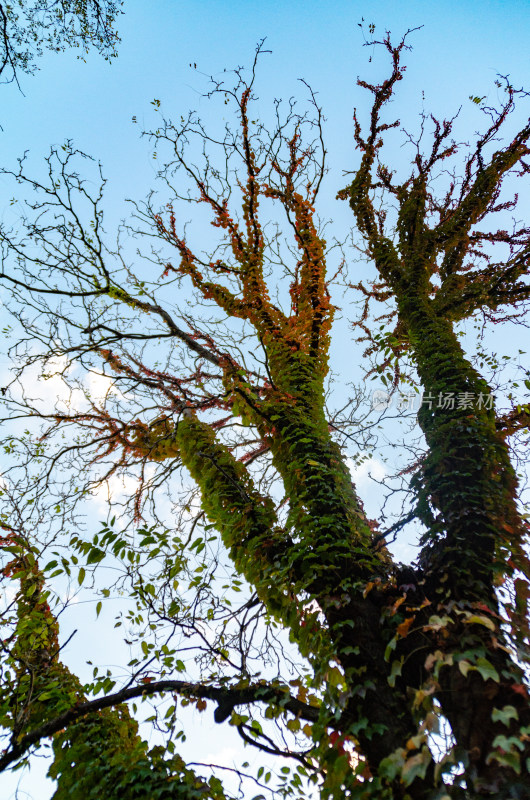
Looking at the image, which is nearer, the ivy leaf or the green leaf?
the ivy leaf

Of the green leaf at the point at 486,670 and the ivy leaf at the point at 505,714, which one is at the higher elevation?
the green leaf at the point at 486,670

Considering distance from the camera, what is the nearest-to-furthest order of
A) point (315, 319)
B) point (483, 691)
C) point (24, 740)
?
point (483, 691)
point (24, 740)
point (315, 319)

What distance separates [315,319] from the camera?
18.7 ft

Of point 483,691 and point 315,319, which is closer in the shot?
point 483,691

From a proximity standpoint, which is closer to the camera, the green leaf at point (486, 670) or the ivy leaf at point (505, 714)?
the ivy leaf at point (505, 714)

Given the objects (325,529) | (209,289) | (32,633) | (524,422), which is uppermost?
(209,289)

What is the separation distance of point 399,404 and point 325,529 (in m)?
2.01

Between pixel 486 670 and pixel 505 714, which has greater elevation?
pixel 486 670

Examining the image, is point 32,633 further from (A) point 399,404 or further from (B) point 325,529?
(A) point 399,404

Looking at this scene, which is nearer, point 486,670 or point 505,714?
point 505,714

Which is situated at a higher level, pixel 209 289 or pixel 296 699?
pixel 209 289

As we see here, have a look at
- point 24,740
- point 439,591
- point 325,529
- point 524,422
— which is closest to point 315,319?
point 524,422

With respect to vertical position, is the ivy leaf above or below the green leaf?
below

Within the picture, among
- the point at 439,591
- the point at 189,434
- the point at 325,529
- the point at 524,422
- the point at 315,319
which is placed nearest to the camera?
the point at 439,591
